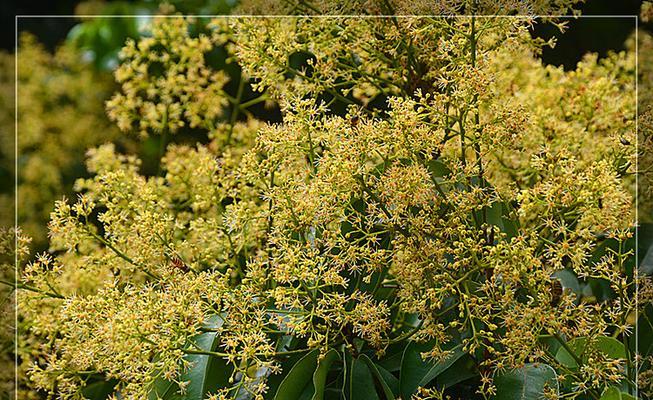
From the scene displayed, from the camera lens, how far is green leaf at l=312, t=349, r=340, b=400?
657 millimetres

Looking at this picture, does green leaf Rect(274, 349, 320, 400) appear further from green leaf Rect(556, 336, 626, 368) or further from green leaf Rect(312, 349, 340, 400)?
green leaf Rect(556, 336, 626, 368)

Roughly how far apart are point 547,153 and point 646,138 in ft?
0.43

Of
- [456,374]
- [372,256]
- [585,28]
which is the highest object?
[585,28]

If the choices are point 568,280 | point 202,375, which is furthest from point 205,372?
point 568,280

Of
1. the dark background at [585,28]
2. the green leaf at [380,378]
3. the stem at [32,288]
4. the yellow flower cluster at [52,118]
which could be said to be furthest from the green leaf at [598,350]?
the yellow flower cluster at [52,118]

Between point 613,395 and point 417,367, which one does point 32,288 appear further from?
point 613,395

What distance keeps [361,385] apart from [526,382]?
0.12 metres

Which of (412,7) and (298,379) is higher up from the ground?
(412,7)

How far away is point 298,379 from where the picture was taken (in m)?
0.68

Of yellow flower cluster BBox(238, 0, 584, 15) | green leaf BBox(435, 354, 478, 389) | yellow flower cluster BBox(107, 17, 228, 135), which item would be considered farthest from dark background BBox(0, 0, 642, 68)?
green leaf BBox(435, 354, 478, 389)

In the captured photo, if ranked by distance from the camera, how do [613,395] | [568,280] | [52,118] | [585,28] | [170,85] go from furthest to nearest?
[52,118] < [585,28] < [170,85] < [568,280] < [613,395]

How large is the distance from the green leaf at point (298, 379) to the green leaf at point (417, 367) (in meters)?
0.07

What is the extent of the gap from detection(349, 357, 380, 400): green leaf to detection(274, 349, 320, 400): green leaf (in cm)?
3

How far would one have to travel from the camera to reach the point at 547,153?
0.70m
